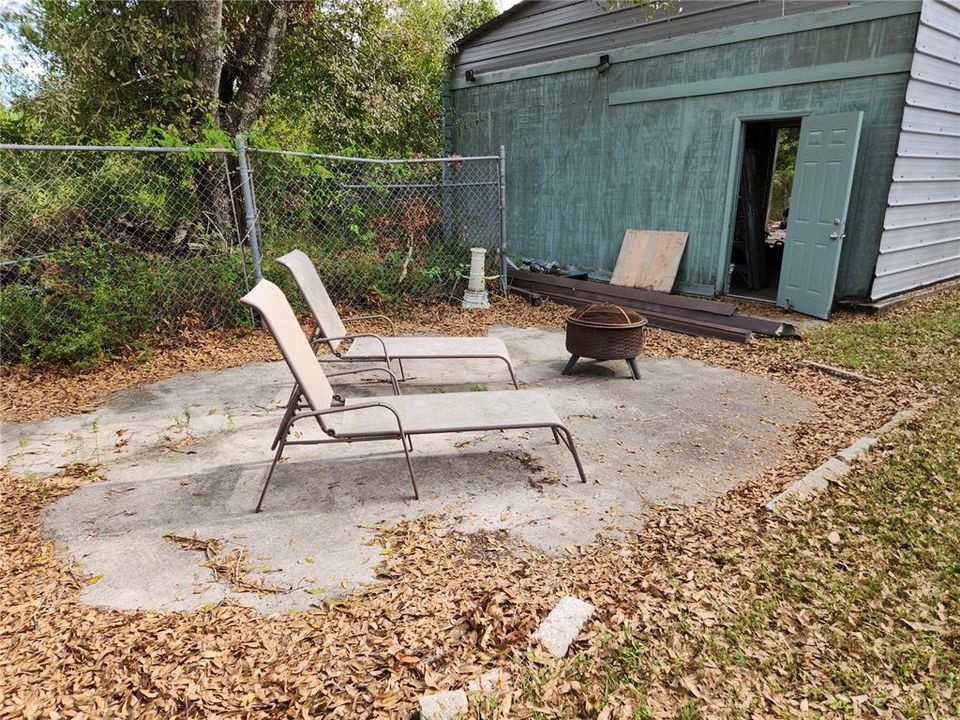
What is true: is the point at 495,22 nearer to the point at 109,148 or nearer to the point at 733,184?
the point at 733,184

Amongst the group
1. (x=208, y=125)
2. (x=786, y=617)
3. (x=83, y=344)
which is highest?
(x=208, y=125)

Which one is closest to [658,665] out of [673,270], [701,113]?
[673,270]

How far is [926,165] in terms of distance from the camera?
7215mm

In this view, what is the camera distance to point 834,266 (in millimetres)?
6805

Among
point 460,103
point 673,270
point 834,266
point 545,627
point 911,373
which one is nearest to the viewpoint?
point 545,627

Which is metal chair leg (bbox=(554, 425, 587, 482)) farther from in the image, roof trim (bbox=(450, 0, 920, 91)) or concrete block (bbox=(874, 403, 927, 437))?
roof trim (bbox=(450, 0, 920, 91))

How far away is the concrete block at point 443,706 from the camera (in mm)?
1786

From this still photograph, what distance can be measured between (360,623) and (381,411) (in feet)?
4.55

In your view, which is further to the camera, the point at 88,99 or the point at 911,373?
the point at 88,99

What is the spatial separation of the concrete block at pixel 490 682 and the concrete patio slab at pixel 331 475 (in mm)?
714

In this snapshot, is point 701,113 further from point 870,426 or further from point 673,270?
point 870,426

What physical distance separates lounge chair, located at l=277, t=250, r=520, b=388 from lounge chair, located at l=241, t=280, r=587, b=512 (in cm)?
97

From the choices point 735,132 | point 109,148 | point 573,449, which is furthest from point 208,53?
point 573,449

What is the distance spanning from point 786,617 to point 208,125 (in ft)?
28.3
